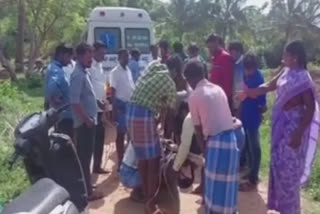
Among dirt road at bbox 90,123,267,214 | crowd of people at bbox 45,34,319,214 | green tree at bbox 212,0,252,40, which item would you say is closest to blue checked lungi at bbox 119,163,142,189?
crowd of people at bbox 45,34,319,214

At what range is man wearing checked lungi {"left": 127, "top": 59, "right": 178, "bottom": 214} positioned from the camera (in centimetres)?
489

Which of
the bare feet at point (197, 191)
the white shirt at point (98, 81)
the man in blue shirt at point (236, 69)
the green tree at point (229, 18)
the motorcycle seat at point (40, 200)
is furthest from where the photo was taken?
the green tree at point (229, 18)

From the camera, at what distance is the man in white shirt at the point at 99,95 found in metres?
6.95

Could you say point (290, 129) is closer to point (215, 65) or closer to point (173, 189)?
point (173, 189)

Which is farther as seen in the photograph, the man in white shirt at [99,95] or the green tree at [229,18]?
the green tree at [229,18]

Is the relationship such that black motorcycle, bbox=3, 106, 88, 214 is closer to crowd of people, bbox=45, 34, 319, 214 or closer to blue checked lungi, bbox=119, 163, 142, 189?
crowd of people, bbox=45, 34, 319, 214

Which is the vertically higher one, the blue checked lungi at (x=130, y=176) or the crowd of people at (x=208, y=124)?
the crowd of people at (x=208, y=124)

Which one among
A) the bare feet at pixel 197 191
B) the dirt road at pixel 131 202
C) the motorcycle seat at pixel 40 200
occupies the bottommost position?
the dirt road at pixel 131 202

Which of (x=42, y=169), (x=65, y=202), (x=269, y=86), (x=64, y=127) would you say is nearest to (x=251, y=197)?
(x=269, y=86)

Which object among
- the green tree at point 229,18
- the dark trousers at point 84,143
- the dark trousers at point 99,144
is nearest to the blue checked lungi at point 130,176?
the dark trousers at point 84,143

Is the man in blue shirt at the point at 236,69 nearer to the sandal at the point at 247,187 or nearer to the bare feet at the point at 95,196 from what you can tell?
the sandal at the point at 247,187

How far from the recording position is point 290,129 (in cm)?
486

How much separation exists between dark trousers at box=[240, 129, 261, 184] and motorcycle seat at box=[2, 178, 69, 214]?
421 cm

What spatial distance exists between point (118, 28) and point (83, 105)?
5906 mm
